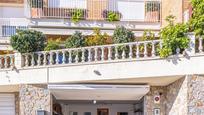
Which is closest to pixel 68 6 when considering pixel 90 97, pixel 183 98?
pixel 90 97

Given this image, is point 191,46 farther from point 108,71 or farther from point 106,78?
point 106,78

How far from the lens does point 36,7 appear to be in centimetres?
2262

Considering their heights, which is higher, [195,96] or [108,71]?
[108,71]

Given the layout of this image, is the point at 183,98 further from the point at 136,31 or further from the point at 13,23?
the point at 13,23

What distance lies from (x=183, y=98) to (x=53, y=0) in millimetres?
8653

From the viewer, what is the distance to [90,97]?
20.2 metres

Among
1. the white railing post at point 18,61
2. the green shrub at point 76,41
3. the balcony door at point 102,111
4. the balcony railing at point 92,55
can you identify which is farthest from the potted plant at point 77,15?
the balcony door at point 102,111

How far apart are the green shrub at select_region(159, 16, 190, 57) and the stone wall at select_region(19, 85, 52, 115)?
4.49 metres

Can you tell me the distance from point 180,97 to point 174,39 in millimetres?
1982

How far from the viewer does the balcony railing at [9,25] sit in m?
22.6

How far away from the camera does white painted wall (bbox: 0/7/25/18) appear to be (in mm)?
23531

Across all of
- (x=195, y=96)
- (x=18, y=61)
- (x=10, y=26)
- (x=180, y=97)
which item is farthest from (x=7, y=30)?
(x=195, y=96)

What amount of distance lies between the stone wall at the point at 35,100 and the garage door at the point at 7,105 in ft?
4.63

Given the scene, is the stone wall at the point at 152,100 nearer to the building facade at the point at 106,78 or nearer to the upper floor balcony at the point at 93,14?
the building facade at the point at 106,78
